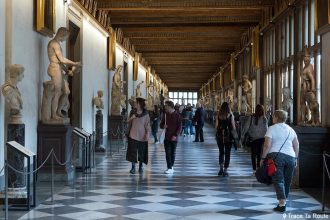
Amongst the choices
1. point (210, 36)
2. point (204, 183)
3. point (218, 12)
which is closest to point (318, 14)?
point (204, 183)

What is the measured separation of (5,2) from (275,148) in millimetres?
5043

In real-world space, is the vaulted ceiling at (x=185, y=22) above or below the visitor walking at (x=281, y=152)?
above

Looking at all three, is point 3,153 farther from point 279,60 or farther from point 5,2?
point 279,60

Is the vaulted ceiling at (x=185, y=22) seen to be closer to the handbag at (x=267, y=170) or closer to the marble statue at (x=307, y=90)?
the marble statue at (x=307, y=90)

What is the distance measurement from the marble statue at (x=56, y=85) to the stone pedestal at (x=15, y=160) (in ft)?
7.58

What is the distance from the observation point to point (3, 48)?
8.94 metres

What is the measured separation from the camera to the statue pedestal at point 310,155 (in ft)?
33.0

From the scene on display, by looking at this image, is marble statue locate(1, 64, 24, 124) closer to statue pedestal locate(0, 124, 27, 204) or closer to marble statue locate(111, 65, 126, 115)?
statue pedestal locate(0, 124, 27, 204)

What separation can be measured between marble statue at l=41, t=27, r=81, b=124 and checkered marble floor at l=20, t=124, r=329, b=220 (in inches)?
53.9

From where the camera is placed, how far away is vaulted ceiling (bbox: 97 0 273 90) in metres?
17.8

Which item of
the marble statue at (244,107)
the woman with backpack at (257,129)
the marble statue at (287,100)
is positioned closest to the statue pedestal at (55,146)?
the woman with backpack at (257,129)

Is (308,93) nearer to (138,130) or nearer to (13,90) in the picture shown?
(138,130)

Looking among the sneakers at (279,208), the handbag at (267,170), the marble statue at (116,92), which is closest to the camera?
the handbag at (267,170)

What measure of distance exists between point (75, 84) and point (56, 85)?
4.73 meters
